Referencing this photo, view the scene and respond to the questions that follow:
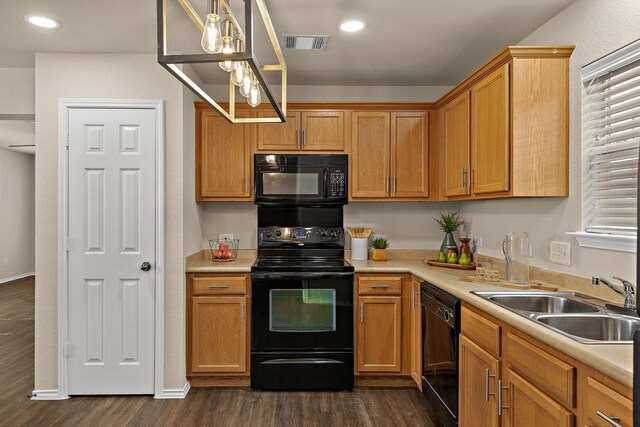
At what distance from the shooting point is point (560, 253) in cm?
231

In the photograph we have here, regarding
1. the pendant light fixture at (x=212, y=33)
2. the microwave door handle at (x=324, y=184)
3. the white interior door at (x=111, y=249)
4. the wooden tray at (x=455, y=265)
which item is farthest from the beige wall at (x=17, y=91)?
the wooden tray at (x=455, y=265)

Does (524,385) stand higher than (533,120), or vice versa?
(533,120)

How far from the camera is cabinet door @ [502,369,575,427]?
139 cm

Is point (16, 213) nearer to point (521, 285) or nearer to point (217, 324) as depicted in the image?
point (217, 324)

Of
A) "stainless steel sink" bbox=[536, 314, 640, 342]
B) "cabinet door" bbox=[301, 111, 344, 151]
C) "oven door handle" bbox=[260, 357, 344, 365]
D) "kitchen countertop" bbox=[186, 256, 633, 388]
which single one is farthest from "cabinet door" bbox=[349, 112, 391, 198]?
"stainless steel sink" bbox=[536, 314, 640, 342]

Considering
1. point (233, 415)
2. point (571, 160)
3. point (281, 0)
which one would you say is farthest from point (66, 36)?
point (571, 160)

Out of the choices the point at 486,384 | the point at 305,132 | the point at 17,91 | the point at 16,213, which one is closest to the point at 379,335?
the point at 486,384

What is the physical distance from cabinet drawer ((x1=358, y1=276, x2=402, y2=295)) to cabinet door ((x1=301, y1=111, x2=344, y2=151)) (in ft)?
3.68

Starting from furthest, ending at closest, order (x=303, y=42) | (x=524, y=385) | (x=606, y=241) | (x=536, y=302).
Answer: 1. (x=303, y=42)
2. (x=536, y=302)
3. (x=606, y=241)
4. (x=524, y=385)

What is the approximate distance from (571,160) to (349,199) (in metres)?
1.68

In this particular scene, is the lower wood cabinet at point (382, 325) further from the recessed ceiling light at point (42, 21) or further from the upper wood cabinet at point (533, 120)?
the recessed ceiling light at point (42, 21)

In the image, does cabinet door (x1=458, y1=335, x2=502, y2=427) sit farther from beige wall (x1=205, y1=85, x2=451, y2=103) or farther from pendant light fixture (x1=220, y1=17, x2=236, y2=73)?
beige wall (x1=205, y1=85, x2=451, y2=103)

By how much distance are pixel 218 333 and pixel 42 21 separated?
91.1 inches

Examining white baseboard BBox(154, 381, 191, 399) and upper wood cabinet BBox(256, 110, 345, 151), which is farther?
upper wood cabinet BBox(256, 110, 345, 151)
